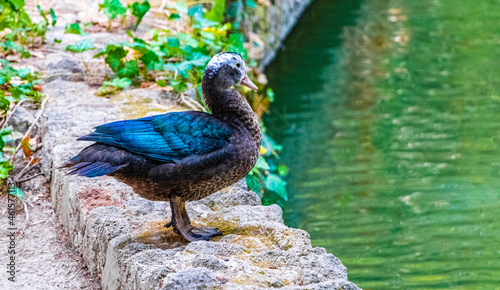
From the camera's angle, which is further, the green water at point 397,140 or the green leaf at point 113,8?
the green leaf at point 113,8

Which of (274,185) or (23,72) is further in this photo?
(23,72)

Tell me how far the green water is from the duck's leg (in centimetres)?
172

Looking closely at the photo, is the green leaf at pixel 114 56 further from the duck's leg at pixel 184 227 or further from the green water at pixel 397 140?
the duck's leg at pixel 184 227

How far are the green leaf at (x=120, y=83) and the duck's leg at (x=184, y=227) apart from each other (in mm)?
1697

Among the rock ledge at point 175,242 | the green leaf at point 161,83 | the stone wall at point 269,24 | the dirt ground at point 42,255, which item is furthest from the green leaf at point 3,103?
the stone wall at point 269,24

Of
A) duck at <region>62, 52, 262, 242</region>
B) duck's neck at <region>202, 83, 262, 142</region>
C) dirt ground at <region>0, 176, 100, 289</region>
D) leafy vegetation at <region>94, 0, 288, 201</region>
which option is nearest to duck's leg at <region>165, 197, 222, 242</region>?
duck at <region>62, 52, 262, 242</region>

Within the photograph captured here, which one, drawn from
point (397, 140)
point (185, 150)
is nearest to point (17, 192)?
point (185, 150)

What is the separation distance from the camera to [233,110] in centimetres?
271

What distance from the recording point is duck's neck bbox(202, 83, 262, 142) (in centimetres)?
270

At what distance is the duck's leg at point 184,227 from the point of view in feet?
8.67

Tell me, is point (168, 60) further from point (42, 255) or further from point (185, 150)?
point (185, 150)

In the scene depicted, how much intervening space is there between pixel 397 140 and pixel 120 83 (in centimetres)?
294

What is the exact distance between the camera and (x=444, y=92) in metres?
7.18

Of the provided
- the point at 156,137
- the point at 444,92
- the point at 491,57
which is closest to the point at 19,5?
the point at 156,137
